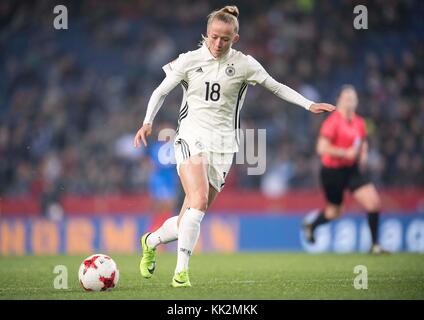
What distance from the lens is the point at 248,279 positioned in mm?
8219

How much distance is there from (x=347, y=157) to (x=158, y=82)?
28.8 feet

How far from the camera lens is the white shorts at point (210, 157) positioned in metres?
7.53

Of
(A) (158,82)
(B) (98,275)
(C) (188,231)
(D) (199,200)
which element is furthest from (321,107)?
(A) (158,82)

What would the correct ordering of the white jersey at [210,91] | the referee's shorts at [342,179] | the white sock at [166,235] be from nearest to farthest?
the white jersey at [210,91]
the white sock at [166,235]
the referee's shorts at [342,179]

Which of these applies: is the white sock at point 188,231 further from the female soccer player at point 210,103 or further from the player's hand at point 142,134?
the player's hand at point 142,134

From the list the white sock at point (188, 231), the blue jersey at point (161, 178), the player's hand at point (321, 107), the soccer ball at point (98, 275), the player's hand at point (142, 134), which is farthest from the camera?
the blue jersey at point (161, 178)

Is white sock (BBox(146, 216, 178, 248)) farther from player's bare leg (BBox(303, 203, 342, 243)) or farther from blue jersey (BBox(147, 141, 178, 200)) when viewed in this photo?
blue jersey (BBox(147, 141, 178, 200))

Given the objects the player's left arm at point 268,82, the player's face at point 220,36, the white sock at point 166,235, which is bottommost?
the white sock at point 166,235

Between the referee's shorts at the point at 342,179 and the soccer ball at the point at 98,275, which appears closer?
the soccer ball at the point at 98,275

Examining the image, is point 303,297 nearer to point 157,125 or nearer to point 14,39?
point 157,125

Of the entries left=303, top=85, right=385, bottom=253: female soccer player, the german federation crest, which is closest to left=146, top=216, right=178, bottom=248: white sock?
the german federation crest

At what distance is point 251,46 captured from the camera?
20.4 meters

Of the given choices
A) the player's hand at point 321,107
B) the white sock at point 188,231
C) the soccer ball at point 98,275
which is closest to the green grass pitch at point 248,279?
the soccer ball at point 98,275

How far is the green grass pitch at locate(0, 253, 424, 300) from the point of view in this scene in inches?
265
